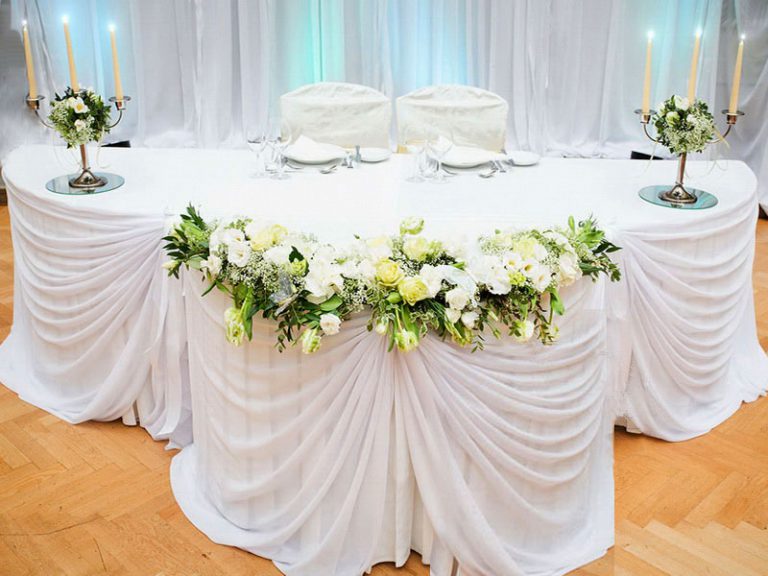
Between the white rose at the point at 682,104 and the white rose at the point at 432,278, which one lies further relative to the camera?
the white rose at the point at 682,104

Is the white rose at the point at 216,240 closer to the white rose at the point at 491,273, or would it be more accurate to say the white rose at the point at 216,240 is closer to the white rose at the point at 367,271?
the white rose at the point at 367,271

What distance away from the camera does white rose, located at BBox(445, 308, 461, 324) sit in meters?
2.00

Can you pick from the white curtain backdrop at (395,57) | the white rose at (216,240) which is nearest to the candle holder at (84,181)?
the white rose at (216,240)

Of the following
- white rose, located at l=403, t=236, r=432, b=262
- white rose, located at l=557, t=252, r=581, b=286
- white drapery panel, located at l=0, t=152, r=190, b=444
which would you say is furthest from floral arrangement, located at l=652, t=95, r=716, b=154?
white drapery panel, located at l=0, t=152, r=190, b=444

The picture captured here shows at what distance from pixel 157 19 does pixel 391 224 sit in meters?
3.57

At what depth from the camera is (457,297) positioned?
198cm

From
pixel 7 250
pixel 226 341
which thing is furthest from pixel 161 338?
pixel 7 250

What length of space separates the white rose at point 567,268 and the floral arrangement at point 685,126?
76 cm

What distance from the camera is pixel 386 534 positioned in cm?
235

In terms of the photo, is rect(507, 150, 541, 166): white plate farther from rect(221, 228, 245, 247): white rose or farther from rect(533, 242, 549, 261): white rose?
rect(221, 228, 245, 247): white rose

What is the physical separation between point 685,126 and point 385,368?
3.99 feet

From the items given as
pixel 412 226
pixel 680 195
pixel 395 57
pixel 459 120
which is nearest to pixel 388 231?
pixel 412 226

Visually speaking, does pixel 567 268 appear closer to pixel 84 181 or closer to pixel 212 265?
pixel 212 265

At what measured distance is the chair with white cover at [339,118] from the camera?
3611mm
